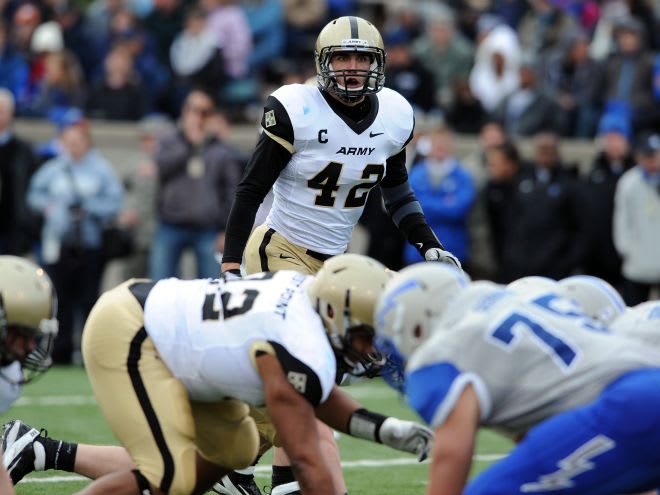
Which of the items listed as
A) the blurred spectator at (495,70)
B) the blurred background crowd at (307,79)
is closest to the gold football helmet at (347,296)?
the blurred background crowd at (307,79)

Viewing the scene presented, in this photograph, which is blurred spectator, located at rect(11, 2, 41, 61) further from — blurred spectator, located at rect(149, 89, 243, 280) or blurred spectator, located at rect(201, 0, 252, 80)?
blurred spectator, located at rect(149, 89, 243, 280)

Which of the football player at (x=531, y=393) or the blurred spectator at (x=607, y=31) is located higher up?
the blurred spectator at (x=607, y=31)

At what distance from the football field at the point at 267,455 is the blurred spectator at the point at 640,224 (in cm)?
216

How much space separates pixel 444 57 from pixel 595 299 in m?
8.58

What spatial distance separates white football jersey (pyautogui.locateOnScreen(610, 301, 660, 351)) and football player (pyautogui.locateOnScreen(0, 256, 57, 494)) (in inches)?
74.9

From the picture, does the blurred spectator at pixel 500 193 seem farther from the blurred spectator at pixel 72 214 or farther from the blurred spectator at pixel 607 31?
the blurred spectator at pixel 72 214

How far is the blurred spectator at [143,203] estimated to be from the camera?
1091 cm

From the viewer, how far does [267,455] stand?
286 inches

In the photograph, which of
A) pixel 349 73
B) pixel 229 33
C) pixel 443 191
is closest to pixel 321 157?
pixel 349 73

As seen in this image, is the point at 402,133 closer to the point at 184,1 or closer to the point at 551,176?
the point at 551,176

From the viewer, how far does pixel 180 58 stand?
41.2 feet

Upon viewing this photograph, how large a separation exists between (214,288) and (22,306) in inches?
27.7

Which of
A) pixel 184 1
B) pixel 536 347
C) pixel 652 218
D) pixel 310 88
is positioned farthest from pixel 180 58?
pixel 536 347

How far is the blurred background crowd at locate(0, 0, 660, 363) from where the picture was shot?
10438 mm
